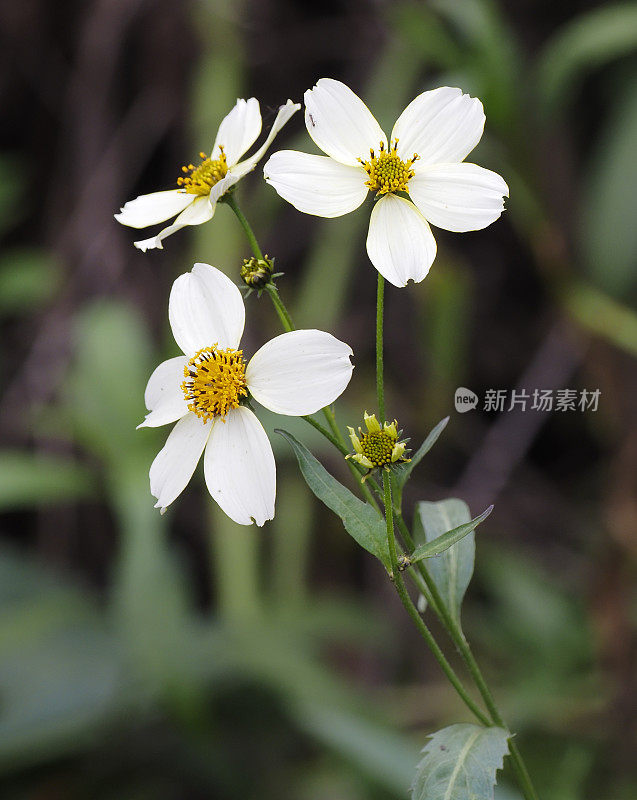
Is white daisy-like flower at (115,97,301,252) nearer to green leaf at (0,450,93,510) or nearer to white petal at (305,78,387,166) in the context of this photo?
white petal at (305,78,387,166)

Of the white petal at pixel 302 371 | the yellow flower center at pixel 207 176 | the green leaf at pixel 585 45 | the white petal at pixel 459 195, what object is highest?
the green leaf at pixel 585 45

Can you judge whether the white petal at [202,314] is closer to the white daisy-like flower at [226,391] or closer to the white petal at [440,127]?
the white daisy-like flower at [226,391]

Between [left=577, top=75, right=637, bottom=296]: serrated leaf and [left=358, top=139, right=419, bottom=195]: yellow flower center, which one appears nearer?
[left=358, top=139, right=419, bottom=195]: yellow flower center

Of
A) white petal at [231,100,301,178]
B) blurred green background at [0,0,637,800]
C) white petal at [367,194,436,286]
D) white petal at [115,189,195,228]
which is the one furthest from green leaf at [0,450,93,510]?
white petal at [367,194,436,286]

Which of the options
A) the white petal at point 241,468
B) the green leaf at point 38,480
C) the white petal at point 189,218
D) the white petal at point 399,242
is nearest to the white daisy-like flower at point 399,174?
the white petal at point 399,242

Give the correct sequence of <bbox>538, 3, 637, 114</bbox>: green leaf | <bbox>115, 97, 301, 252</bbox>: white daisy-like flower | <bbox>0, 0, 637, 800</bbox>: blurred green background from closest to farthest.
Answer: <bbox>115, 97, 301, 252</bbox>: white daisy-like flower, <bbox>0, 0, 637, 800</bbox>: blurred green background, <bbox>538, 3, 637, 114</bbox>: green leaf

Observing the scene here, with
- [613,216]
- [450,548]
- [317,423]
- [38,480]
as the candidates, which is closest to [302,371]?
[317,423]
